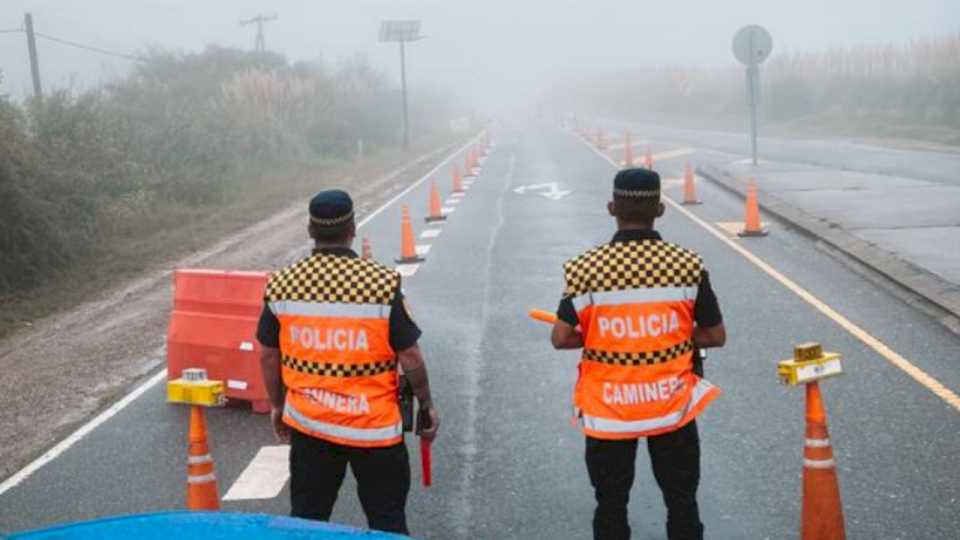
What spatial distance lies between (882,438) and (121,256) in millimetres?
12489

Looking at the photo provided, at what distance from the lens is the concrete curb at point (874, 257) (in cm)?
1102

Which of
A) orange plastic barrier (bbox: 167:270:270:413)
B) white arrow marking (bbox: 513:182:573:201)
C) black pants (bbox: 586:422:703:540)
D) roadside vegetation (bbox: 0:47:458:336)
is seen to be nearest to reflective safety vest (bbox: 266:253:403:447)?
black pants (bbox: 586:422:703:540)

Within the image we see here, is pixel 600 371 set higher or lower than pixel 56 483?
higher

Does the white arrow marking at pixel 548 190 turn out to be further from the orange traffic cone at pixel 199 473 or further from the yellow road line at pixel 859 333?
the orange traffic cone at pixel 199 473

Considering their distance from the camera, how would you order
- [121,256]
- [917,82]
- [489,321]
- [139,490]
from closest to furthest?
[139,490] → [489,321] → [121,256] → [917,82]

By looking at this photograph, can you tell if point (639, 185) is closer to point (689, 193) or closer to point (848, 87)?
point (689, 193)

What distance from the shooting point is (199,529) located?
349 centimetres

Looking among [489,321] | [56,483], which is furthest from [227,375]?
[489,321]

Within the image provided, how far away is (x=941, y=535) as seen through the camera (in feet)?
17.8

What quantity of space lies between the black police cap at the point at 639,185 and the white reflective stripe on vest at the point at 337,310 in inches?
38.9

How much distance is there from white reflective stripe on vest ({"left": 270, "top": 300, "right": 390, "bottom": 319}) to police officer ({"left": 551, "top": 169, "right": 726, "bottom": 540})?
70cm

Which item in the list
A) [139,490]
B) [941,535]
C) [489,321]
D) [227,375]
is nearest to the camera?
[941,535]

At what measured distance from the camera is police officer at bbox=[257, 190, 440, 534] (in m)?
4.37

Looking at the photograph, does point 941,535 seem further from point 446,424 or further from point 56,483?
point 56,483
